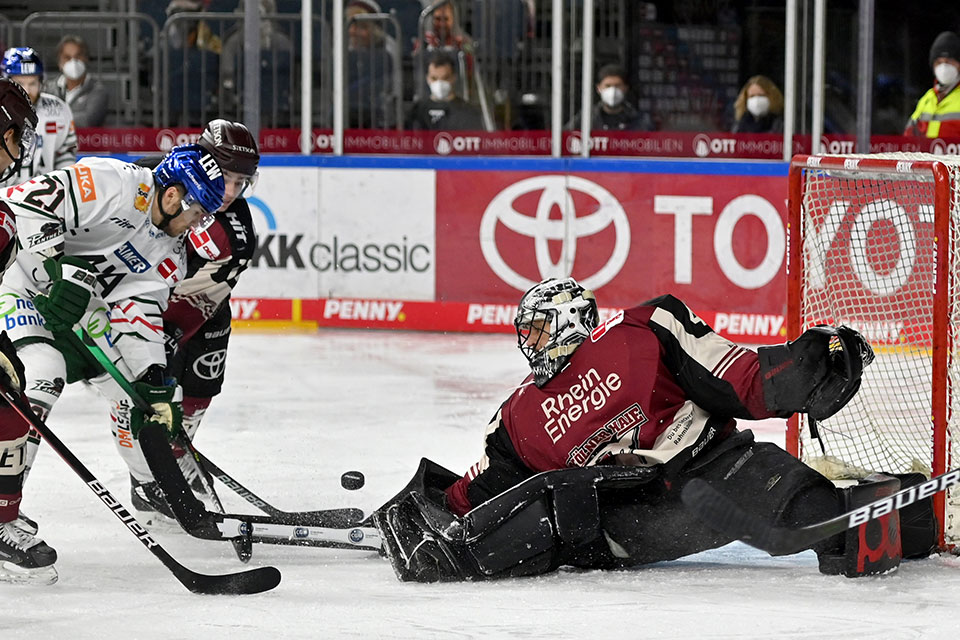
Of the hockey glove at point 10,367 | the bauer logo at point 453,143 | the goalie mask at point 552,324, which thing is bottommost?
the hockey glove at point 10,367

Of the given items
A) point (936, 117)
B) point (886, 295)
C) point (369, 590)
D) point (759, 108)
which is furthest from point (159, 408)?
point (936, 117)

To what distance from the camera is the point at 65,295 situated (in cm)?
341

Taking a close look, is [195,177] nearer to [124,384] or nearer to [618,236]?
[124,384]

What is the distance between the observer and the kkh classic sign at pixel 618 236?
22.4 feet

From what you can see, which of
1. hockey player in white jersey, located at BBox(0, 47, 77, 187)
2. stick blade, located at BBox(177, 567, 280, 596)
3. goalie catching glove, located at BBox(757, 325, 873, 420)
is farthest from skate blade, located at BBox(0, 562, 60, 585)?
hockey player in white jersey, located at BBox(0, 47, 77, 187)

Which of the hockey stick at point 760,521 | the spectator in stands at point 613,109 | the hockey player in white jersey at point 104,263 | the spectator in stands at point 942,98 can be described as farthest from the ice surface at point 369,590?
the spectator in stands at point 613,109

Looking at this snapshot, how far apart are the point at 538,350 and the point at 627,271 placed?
3.74 m

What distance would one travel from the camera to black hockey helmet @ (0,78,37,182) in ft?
10.2

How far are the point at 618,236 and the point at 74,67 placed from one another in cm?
274

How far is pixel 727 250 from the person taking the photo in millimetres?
6836

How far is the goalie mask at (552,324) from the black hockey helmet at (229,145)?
82cm

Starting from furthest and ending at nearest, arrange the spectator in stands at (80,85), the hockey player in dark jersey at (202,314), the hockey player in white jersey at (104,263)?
1. the spectator in stands at (80,85)
2. the hockey player in dark jersey at (202,314)
3. the hockey player in white jersey at (104,263)

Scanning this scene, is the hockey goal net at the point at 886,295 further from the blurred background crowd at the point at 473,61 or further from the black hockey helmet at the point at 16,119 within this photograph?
the blurred background crowd at the point at 473,61

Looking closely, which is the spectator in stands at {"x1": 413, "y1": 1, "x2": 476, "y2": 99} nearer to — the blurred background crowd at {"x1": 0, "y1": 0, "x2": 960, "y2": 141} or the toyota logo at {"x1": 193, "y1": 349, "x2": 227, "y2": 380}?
the blurred background crowd at {"x1": 0, "y1": 0, "x2": 960, "y2": 141}
